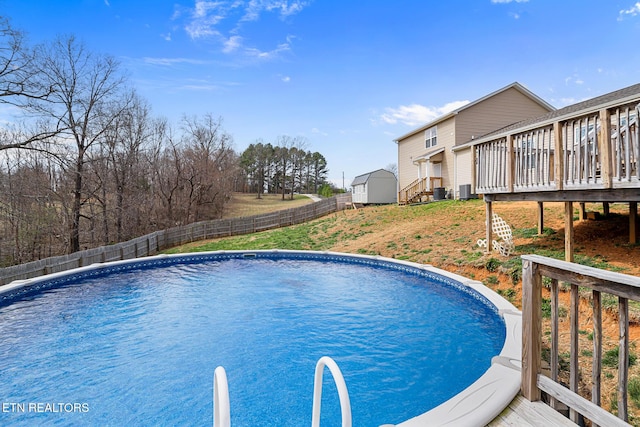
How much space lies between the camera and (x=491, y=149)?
7.95 m

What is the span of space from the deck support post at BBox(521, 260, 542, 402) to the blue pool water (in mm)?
1339

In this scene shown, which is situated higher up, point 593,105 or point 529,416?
point 593,105

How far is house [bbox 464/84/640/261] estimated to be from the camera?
16.0 feet

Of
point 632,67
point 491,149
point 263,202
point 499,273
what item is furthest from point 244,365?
point 263,202

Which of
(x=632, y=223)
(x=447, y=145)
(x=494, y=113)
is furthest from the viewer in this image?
(x=447, y=145)

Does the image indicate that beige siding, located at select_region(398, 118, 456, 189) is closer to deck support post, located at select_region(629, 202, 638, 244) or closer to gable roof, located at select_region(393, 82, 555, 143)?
gable roof, located at select_region(393, 82, 555, 143)

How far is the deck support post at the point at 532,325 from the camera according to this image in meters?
2.45

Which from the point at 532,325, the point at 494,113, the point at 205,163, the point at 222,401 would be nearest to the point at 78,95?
the point at 205,163

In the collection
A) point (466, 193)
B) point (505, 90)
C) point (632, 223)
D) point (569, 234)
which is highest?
point (505, 90)

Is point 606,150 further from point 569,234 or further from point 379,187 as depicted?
point 379,187

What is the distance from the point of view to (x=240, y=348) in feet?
16.3

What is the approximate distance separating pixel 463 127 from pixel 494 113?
211 centimetres

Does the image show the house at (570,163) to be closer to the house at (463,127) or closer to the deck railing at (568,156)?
the deck railing at (568,156)

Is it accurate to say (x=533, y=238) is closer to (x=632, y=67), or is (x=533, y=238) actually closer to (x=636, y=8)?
(x=636, y=8)
